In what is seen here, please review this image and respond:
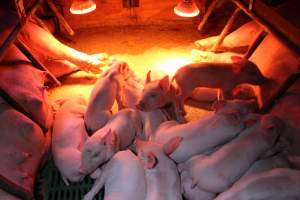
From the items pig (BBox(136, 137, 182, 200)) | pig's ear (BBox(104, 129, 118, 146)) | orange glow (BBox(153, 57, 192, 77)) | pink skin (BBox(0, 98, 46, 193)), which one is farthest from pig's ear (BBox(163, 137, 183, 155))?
orange glow (BBox(153, 57, 192, 77))

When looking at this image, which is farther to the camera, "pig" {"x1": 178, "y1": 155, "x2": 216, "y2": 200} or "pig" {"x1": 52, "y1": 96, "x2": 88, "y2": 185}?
"pig" {"x1": 52, "y1": 96, "x2": 88, "y2": 185}

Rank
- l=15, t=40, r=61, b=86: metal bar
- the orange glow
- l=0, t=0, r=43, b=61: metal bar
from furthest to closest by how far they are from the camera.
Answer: the orange glow → l=15, t=40, r=61, b=86: metal bar → l=0, t=0, r=43, b=61: metal bar

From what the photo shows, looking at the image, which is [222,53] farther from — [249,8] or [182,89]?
[182,89]

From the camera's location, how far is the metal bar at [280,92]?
2445mm

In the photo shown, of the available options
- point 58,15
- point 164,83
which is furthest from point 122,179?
point 58,15

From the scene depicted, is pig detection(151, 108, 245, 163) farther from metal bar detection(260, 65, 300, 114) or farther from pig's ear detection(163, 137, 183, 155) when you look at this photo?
metal bar detection(260, 65, 300, 114)

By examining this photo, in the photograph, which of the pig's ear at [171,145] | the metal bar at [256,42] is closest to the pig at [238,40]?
the metal bar at [256,42]

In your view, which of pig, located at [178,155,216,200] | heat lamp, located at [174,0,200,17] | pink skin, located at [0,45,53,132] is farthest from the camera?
heat lamp, located at [174,0,200,17]

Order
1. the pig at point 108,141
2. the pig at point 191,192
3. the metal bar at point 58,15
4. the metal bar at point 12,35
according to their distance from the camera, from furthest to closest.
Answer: the metal bar at point 58,15, the metal bar at point 12,35, the pig at point 108,141, the pig at point 191,192

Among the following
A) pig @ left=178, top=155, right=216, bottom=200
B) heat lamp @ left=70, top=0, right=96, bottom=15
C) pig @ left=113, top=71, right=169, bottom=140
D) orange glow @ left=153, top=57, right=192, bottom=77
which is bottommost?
orange glow @ left=153, top=57, right=192, bottom=77

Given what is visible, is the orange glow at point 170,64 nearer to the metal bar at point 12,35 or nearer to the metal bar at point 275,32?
the metal bar at point 275,32

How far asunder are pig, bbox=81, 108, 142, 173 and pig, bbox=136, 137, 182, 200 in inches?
6.6

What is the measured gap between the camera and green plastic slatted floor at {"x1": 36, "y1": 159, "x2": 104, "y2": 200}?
7.44ft

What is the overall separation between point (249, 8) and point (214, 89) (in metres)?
0.69
